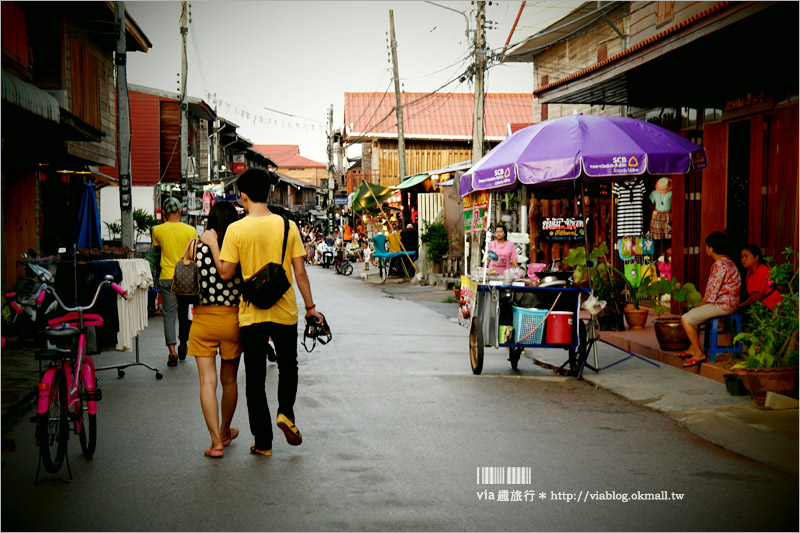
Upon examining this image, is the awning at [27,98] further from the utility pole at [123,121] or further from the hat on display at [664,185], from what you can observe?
the hat on display at [664,185]

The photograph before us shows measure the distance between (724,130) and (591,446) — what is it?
6.69 m

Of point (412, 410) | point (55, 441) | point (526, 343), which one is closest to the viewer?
point (55, 441)

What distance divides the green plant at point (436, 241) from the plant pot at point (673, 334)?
1472 cm

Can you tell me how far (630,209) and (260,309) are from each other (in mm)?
10436

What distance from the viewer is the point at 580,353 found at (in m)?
8.77

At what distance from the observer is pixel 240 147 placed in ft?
174

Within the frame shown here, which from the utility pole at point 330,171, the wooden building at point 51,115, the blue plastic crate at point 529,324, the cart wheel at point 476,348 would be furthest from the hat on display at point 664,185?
the utility pole at point 330,171

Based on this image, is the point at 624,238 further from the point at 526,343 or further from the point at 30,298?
the point at 30,298

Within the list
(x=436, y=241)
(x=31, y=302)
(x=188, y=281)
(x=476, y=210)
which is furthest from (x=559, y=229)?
(x=188, y=281)

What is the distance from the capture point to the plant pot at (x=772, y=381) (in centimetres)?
693

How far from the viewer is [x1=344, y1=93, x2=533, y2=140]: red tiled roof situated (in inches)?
1690

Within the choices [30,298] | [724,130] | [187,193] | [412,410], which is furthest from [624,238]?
[187,193]

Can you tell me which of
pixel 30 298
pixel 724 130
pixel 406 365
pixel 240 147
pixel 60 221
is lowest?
pixel 406 365

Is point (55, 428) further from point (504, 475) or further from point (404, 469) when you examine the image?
point (504, 475)
